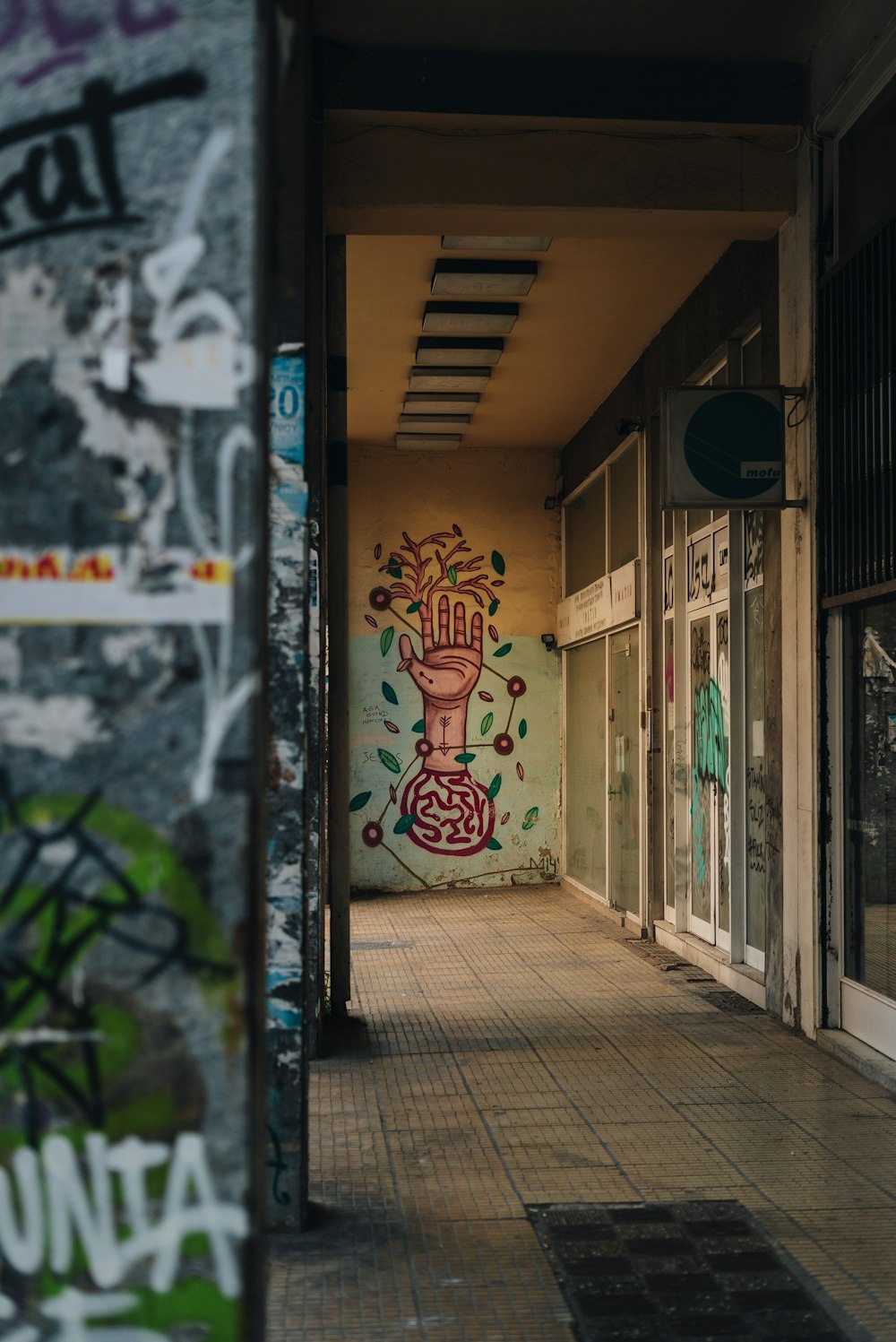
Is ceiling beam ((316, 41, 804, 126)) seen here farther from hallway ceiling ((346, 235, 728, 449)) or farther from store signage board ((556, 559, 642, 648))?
store signage board ((556, 559, 642, 648))

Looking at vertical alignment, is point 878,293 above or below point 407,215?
below

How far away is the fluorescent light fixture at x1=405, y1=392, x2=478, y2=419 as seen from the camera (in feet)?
43.8

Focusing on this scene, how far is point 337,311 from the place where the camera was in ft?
26.9

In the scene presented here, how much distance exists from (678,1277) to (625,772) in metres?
8.56

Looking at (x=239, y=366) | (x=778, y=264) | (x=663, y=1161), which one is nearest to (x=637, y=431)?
(x=778, y=264)

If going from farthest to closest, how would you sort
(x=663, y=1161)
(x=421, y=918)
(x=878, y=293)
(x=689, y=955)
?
1. (x=421, y=918)
2. (x=689, y=955)
3. (x=878, y=293)
4. (x=663, y=1161)


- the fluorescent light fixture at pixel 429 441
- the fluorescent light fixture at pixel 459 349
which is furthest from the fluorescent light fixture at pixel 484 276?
the fluorescent light fixture at pixel 429 441

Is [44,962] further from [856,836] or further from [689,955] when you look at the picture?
[689,955]

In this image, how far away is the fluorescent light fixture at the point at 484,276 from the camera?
984 centimetres

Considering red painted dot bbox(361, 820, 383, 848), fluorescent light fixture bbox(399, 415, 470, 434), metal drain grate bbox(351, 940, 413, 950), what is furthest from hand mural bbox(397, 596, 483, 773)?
metal drain grate bbox(351, 940, 413, 950)

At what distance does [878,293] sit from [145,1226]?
19.8 feet

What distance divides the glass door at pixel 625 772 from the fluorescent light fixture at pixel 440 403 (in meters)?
2.65

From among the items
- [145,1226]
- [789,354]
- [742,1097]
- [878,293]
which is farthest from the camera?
[789,354]

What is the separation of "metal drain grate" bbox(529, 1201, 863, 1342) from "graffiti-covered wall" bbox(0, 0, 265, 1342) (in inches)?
88.5
